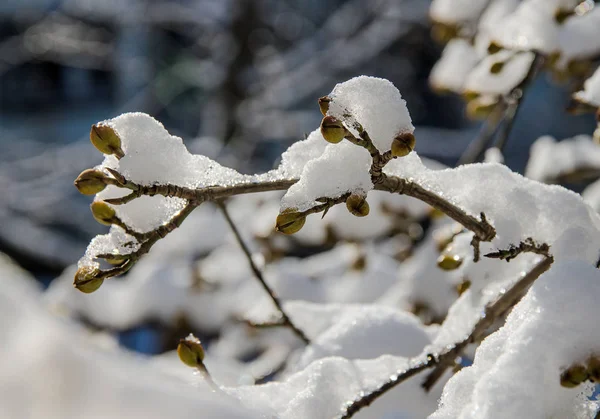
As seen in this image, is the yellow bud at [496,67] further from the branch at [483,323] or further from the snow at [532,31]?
the branch at [483,323]

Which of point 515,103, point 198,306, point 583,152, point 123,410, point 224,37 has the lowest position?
point 224,37

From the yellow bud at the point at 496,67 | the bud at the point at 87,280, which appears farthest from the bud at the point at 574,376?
the yellow bud at the point at 496,67

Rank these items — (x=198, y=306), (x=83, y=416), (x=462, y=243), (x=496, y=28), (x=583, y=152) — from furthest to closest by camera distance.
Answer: (x=198, y=306)
(x=583, y=152)
(x=496, y=28)
(x=462, y=243)
(x=83, y=416)

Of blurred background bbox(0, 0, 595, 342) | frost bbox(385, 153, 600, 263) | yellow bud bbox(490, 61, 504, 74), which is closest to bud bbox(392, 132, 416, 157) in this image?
frost bbox(385, 153, 600, 263)

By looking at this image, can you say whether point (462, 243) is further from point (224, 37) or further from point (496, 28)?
point (224, 37)

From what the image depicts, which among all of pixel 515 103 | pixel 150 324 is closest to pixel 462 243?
pixel 515 103
